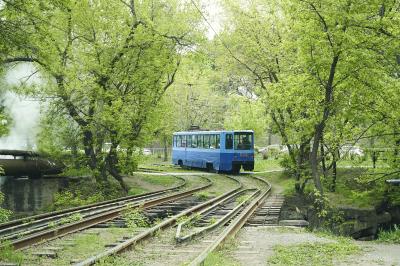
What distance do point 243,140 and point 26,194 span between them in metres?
15.8

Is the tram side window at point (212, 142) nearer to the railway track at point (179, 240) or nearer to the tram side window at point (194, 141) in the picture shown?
the tram side window at point (194, 141)

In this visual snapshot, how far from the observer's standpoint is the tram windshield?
32.3 meters

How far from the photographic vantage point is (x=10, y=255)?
8266 millimetres

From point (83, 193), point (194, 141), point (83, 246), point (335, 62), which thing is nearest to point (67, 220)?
point (83, 246)

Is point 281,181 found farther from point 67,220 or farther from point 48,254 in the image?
point 48,254

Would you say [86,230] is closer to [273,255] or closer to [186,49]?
[273,255]

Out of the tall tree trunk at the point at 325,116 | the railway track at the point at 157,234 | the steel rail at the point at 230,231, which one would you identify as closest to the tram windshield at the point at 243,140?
the steel rail at the point at 230,231

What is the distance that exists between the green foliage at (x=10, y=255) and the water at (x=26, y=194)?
1206cm

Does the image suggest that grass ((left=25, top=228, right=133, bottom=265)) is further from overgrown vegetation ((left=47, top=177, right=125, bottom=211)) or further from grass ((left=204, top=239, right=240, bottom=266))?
overgrown vegetation ((left=47, top=177, right=125, bottom=211))

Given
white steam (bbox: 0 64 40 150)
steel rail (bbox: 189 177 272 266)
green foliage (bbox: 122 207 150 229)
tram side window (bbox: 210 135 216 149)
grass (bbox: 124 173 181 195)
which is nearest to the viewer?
steel rail (bbox: 189 177 272 266)

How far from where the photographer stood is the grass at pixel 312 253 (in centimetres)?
852

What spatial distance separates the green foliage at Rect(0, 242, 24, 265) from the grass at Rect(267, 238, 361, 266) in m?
4.26

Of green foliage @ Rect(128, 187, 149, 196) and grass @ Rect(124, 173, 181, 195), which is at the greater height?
grass @ Rect(124, 173, 181, 195)

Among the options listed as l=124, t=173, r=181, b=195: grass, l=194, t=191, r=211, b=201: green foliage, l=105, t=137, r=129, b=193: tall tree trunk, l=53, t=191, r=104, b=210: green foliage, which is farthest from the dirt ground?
l=124, t=173, r=181, b=195: grass
